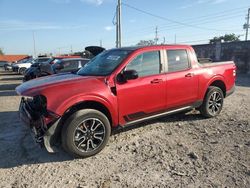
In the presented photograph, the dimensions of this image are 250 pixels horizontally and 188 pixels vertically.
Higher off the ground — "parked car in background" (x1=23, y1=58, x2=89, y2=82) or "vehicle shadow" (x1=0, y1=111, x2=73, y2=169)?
"parked car in background" (x1=23, y1=58, x2=89, y2=82)

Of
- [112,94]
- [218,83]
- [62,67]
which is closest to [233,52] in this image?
[62,67]

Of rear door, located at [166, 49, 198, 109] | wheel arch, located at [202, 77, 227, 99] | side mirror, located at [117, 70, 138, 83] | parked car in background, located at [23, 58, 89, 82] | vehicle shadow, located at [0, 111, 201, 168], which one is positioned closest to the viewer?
vehicle shadow, located at [0, 111, 201, 168]

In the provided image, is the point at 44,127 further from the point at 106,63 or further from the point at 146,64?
the point at 146,64

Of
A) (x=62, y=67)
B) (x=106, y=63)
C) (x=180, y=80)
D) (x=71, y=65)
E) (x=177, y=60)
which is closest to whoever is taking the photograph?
(x=106, y=63)

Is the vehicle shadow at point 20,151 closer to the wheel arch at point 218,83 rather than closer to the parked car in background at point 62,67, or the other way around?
the wheel arch at point 218,83

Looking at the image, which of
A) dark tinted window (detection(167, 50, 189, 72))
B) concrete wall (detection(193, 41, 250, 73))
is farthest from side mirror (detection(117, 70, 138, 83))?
concrete wall (detection(193, 41, 250, 73))

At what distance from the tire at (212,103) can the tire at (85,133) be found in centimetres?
278

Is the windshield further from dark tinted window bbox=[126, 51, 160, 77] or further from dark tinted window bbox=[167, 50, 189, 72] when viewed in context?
dark tinted window bbox=[167, 50, 189, 72]

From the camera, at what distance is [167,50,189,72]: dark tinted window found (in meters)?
5.24

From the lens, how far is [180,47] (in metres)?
5.54

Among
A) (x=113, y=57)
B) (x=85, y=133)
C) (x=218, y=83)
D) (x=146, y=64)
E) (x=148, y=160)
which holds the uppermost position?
(x=113, y=57)

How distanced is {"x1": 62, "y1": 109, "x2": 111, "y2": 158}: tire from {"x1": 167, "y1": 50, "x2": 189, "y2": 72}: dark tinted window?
6.39ft

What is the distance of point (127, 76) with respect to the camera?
4.38m

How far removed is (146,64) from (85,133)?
5.98 feet
